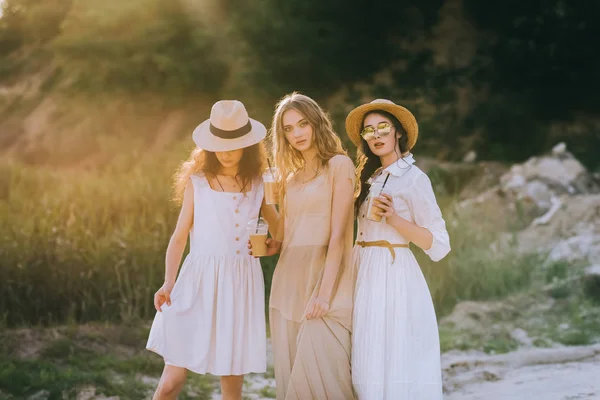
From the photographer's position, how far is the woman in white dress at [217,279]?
11.5 ft

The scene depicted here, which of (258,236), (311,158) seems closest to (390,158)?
(311,158)

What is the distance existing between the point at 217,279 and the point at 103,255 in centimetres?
323

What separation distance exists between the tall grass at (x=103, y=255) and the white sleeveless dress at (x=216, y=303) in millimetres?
2813

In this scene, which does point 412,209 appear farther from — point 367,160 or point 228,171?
point 228,171

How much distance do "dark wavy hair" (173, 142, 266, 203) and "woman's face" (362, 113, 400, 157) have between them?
51 centimetres

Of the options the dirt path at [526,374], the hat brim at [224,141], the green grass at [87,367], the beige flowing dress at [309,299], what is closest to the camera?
the beige flowing dress at [309,299]

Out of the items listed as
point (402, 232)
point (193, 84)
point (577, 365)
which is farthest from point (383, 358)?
point (193, 84)

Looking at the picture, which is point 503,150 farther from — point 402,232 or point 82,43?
point 402,232

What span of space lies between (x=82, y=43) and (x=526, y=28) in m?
6.19

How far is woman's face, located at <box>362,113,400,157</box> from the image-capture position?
3.49 metres

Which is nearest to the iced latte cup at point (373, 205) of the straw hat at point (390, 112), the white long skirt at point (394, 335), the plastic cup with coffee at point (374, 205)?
the plastic cup with coffee at point (374, 205)

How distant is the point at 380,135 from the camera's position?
3.49 metres

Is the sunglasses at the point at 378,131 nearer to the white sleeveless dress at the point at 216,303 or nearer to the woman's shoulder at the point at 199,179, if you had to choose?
the white sleeveless dress at the point at 216,303

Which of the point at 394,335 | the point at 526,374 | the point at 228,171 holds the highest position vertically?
the point at 228,171
